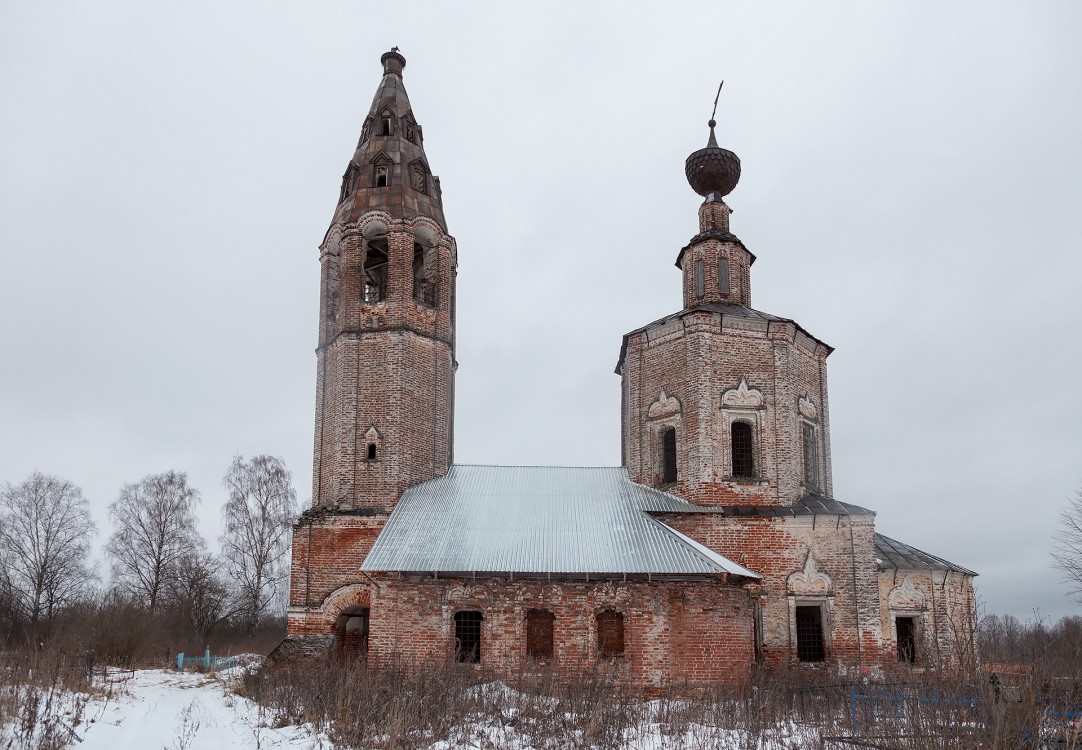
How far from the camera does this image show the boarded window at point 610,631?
15.0 metres

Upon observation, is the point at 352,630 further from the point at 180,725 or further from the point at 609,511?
the point at 180,725

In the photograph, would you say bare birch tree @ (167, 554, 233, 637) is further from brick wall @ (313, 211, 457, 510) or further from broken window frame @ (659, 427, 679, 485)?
broken window frame @ (659, 427, 679, 485)

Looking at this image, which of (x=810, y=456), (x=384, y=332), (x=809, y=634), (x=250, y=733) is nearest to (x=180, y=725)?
(x=250, y=733)

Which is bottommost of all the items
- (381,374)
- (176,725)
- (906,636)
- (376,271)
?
(176,725)

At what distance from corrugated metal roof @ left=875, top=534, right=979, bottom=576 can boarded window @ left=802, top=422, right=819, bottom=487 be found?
175 cm

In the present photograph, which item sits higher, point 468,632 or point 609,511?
point 609,511

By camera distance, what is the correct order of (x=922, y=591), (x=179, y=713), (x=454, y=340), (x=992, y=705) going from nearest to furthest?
(x=992, y=705) < (x=179, y=713) < (x=922, y=591) < (x=454, y=340)

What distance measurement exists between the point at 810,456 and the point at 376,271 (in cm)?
1059

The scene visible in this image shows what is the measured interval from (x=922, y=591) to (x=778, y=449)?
141 inches

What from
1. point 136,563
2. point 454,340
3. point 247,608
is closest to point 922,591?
point 454,340

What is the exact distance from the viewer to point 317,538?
1708 centimetres

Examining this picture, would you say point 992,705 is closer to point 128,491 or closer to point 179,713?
point 179,713

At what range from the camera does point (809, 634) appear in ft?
53.5

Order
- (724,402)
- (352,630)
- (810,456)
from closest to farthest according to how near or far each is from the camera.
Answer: (352,630)
(724,402)
(810,456)
